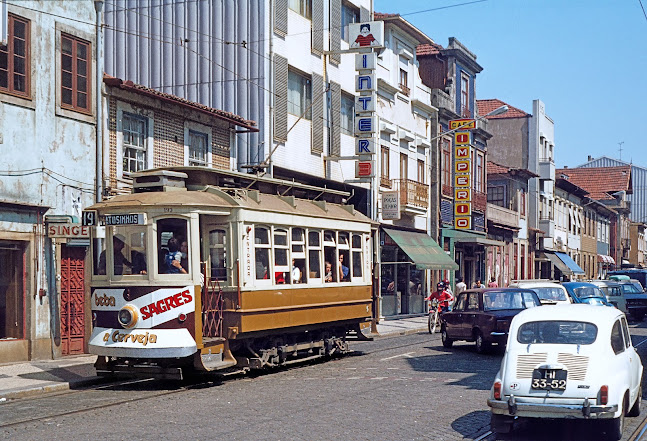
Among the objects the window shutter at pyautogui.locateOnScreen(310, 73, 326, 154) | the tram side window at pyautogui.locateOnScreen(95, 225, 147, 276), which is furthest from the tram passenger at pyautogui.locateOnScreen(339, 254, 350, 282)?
the window shutter at pyautogui.locateOnScreen(310, 73, 326, 154)

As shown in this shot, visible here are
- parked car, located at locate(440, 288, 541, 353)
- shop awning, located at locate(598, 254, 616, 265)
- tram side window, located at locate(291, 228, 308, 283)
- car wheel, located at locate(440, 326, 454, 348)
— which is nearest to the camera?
tram side window, located at locate(291, 228, 308, 283)

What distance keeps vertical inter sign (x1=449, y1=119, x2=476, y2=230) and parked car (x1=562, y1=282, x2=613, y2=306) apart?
11.9 m

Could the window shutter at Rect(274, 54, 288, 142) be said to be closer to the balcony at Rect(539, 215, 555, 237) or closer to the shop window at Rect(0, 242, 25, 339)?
the shop window at Rect(0, 242, 25, 339)

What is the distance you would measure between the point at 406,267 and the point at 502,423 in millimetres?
29288

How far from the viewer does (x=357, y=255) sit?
2123cm

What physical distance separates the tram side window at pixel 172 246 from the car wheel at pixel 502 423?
6499 mm

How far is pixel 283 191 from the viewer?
62.7 ft

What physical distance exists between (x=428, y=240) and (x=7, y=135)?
2539cm

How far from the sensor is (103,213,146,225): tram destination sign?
1567 cm

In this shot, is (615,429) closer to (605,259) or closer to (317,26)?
(317,26)

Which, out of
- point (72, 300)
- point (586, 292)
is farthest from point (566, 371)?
point (586, 292)

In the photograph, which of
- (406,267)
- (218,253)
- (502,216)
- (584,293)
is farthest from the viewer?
(502,216)

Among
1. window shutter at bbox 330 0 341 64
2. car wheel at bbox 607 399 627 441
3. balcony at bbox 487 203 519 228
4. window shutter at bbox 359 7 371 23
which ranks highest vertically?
window shutter at bbox 359 7 371 23

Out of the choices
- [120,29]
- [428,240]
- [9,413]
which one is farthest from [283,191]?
[428,240]
